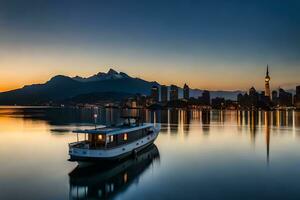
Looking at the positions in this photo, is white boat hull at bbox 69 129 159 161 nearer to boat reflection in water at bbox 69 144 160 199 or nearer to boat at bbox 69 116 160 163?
boat at bbox 69 116 160 163

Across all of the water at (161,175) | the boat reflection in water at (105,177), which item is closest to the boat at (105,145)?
the boat reflection in water at (105,177)

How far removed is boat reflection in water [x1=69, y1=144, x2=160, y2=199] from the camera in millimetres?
24188

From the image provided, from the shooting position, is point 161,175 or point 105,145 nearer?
point 161,175

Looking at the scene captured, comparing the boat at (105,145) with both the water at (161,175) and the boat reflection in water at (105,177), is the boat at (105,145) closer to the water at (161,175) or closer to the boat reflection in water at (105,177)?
the boat reflection in water at (105,177)

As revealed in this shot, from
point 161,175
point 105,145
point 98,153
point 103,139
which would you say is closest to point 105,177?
point 98,153

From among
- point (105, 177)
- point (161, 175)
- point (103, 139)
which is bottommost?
point (161, 175)

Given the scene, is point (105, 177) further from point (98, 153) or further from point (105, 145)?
point (105, 145)

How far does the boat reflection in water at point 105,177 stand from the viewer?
79.4ft

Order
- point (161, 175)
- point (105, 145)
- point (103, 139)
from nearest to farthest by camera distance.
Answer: point (161, 175)
point (105, 145)
point (103, 139)

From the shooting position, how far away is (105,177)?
28.2 meters

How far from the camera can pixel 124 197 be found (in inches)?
913

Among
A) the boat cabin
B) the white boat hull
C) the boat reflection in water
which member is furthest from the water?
the boat cabin

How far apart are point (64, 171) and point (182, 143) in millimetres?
24739

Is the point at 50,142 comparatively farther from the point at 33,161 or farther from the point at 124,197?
the point at 124,197
